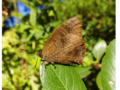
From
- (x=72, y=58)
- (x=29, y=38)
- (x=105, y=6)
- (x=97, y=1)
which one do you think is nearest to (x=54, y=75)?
(x=72, y=58)

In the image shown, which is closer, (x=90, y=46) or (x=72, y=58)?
(x=72, y=58)

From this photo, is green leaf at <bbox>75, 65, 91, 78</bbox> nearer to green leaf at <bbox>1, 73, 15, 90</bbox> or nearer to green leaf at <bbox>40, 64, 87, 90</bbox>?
green leaf at <bbox>40, 64, 87, 90</bbox>

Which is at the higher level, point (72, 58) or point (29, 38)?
point (29, 38)

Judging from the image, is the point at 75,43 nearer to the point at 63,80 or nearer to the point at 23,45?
the point at 63,80

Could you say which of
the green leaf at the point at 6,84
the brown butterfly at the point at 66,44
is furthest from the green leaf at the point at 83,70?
the green leaf at the point at 6,84

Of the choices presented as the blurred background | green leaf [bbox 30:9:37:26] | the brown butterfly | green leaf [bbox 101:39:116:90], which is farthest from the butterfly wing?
green leaf [bbox 30:9:37:26]

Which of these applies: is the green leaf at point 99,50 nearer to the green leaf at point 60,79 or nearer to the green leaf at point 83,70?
the green leaf at point 83,70

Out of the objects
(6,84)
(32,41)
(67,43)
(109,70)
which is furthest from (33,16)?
(109,70)
